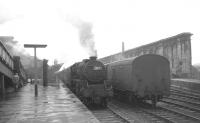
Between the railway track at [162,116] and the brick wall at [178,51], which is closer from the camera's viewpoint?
the railway track at [162,116]

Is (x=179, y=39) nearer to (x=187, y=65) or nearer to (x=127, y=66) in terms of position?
(x=187, y=65)

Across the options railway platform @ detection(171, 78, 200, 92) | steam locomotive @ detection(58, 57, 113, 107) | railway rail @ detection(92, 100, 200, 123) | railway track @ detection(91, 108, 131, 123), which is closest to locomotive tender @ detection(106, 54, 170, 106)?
railway rail @ detection(92, 100, 200, 123)

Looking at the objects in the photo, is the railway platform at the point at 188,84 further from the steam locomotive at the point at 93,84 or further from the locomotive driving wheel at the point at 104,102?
the locomotive driving wheel at the point at 104,102

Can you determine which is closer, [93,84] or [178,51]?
[93,84]

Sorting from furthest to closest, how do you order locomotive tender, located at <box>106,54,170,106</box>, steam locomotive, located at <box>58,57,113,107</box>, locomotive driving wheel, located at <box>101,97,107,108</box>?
locomotive driving wheel, located at <box>101,97,107,108</box> → steam locomotive, located at <box>58,57,113,107</box> → locomotive tender, located at <box>106,54,170,106</box>

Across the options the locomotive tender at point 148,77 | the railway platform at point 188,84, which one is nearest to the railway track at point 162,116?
the locomotive tender at point 148,77

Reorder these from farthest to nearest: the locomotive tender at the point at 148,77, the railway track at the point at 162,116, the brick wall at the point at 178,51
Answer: the brick wall at the point at 178,51
the locomotive tender at the point at 148,77
the railway track at the point at 162,116

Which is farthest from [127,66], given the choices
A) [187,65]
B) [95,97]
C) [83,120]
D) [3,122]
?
[187,65]

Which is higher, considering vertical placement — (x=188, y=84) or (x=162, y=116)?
(x=188, y=84)

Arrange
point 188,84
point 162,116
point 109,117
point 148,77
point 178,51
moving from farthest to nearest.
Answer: point 178,51 → point 188,84 → point 148,77 → point 109,117 → point 162,116

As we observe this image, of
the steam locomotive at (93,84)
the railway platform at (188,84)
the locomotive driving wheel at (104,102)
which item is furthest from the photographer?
the railway platform at (188,84)

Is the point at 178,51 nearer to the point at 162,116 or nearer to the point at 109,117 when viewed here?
the point at 162,116

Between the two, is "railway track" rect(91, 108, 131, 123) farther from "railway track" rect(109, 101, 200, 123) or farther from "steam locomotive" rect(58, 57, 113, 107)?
"steam locomotive" rect(58, 57, 113, 107)

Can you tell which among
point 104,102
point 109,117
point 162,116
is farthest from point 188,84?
point 109,117
